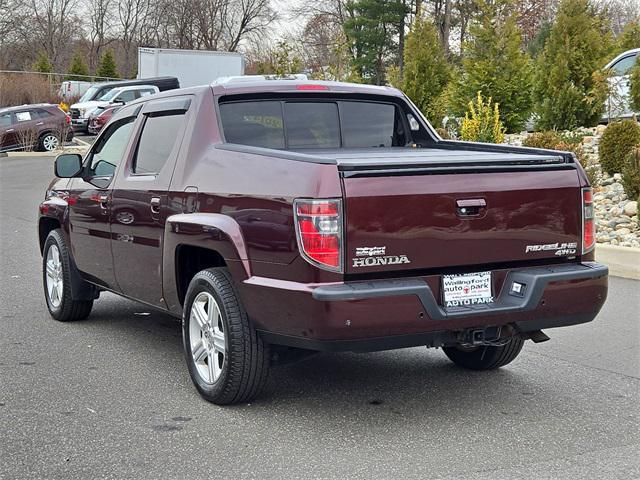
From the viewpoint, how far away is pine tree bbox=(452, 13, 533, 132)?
19609mm

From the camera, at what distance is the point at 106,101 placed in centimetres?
3728

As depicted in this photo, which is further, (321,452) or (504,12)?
(504,12)

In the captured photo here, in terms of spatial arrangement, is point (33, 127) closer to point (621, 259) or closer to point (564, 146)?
point (564, 146)

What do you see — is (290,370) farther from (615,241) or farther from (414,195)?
(615,241)

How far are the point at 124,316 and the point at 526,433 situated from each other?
4.24 metres

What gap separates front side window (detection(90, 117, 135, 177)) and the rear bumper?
92.4 inches

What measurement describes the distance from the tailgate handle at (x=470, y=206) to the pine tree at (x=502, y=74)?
50.4 ft

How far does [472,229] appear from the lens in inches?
185

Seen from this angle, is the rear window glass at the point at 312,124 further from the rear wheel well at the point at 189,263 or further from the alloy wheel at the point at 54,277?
the alloy wheel at the point at 54,277

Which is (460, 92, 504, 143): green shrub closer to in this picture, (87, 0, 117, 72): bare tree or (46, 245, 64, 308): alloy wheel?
(46, 245, 64, 308): alloy wheel

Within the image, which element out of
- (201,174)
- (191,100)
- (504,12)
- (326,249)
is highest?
(504,12)

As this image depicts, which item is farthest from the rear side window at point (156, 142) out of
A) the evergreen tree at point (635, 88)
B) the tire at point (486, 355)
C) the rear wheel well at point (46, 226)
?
the evergreen tree at point (635, 88)

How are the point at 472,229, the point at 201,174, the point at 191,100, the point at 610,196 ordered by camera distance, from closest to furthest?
the point at 472,229
the point at 201,174
the point at 191,100
the point at 610,196

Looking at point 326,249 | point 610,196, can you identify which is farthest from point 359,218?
point 610,196
